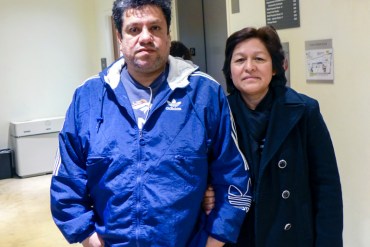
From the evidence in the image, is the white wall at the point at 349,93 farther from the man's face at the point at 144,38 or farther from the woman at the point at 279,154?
the man's face at the point at 144,38

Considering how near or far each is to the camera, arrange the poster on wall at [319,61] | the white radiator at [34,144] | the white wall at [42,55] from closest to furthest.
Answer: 1. the poster on wall at [319,61]
2. the white radiator at [34,144]
3. the white wall at [42,55]

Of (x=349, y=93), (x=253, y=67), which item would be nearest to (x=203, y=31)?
(x=349, y=93)

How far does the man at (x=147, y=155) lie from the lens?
4.44 feet

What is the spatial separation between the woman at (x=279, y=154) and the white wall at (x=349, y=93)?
23.7 inches

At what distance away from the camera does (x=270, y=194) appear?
1.46 metres

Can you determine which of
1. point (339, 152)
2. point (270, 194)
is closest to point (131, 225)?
point (270, 194)

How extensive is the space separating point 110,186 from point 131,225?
0.14 meters

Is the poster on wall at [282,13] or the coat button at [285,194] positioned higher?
the poster on wall at [282,13]

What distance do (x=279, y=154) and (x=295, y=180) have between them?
11cm

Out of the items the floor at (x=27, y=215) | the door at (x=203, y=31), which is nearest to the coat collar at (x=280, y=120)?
the floor at (x=27, y=215)

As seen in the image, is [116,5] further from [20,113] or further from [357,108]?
[20,113]

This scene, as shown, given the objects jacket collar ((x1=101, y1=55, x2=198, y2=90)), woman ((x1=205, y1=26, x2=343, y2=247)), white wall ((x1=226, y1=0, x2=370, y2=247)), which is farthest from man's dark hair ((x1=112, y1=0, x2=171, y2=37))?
white wall ((x1=226, y1=0, x2=370, y2=247))

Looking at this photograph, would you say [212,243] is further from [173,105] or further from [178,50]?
[178,50]

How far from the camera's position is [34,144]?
5.74 m
